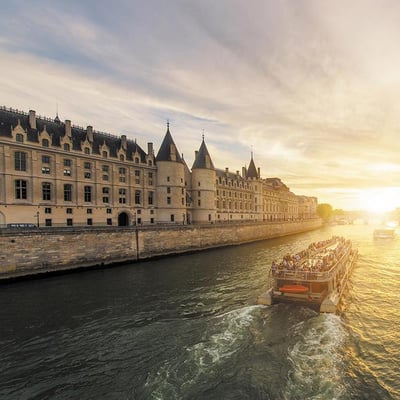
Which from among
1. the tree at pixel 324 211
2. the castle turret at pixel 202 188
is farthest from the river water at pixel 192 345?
the tree at pixel 324 211

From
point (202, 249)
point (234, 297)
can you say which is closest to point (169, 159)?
point (202, 249)

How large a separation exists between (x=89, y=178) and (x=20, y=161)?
33.4 feet

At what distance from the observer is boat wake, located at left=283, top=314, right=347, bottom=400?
9.92m

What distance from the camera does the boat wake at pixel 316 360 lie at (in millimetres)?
9922

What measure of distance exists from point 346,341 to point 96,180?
4196cm

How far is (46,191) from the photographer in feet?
131

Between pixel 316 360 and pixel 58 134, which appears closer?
pixel 316 360

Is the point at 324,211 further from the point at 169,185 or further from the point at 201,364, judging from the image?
the point at 201,364

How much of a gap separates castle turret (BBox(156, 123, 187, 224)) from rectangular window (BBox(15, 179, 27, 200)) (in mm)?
23498

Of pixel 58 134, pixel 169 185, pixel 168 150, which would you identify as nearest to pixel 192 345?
pixel 58 134

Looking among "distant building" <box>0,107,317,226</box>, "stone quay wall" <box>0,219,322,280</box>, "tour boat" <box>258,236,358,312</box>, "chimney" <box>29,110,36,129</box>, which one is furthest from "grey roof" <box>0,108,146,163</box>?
"tour boat" <box>258,236,358,312</box>

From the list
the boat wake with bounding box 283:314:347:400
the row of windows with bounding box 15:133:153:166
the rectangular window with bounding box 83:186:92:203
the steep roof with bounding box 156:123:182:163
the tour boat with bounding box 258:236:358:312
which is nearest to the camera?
the boat wake with bounding box 283:314:347:400

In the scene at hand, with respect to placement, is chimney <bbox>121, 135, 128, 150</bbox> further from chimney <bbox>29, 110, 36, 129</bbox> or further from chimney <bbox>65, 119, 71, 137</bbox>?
chimney <bbox>29, 110, 36, 129</bbox>

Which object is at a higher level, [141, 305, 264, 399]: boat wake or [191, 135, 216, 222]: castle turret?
[191, 135, 216, 222]: castle turret
